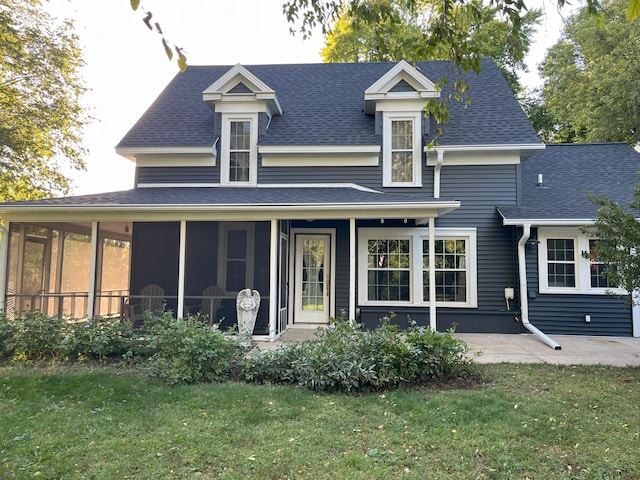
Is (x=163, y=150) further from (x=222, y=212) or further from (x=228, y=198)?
(x=222, y=212)

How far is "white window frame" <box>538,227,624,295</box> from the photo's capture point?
362 inches

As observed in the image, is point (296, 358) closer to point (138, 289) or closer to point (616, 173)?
point (138, 289)

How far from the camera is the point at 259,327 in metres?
8.57

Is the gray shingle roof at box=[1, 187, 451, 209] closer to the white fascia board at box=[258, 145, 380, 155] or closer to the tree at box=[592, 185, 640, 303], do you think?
the white fascia board at box=[258, 145, 380, 155]

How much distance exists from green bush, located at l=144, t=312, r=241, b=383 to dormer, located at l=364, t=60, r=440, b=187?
5.91 meters

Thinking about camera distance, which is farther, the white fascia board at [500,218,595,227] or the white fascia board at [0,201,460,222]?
the white fascia board at [500,218,595,227]

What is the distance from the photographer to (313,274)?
392 inches

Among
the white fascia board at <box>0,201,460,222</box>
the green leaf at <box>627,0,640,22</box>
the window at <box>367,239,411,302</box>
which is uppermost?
the green leaf at <box>627,0,640,22</box>

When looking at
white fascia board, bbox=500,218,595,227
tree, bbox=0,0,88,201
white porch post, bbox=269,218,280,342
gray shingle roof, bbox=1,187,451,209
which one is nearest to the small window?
white fascia board, bbox=500,218,595,227

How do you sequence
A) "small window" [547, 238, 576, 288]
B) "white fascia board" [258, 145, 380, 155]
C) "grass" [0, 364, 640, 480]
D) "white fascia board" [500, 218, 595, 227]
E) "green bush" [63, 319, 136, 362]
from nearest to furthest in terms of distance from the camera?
1. "grass" [0, 364, 640, 480]
2. "green bush" [63, 319, 136, 362]
3. "white fascia board" [500, 218, 595, 227]
4. "small window" [547, 238, 576, 288]
5. "white fascia board" [258, 145, 380, 155]

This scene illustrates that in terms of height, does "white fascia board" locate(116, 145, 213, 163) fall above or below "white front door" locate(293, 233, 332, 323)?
above

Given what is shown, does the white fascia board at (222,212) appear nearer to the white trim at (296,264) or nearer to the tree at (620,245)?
the white trim at (296,264)

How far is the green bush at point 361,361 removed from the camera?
5.09m

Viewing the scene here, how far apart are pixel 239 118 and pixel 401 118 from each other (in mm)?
4042
